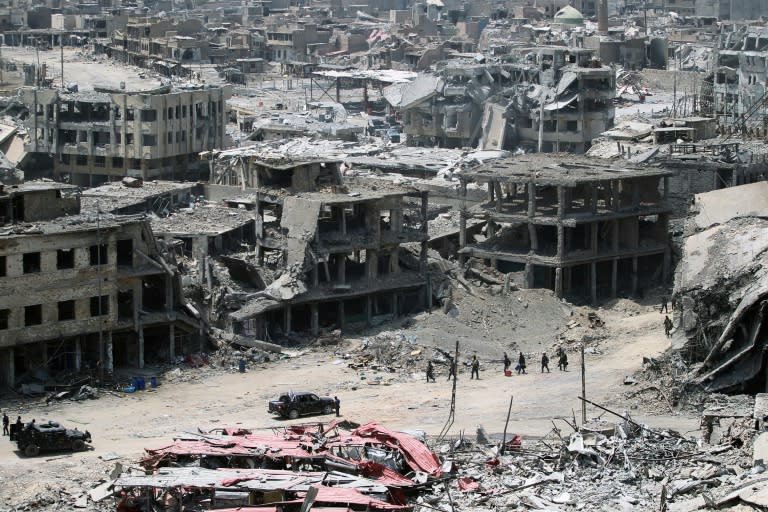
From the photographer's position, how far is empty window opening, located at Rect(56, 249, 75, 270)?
57.5 m

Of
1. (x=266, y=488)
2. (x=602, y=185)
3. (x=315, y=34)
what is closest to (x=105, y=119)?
(x=602, y=185)

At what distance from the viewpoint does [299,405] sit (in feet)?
176

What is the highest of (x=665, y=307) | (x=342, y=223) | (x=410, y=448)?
(x=342, y=223)

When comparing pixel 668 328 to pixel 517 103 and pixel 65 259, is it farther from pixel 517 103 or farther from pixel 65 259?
pixel 517 103

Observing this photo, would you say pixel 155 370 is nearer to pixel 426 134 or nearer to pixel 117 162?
pixel 117 162

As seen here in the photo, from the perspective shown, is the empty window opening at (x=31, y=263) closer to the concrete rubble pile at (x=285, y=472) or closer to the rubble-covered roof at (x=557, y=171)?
the concrete rubble pile at (x=285, y=472)

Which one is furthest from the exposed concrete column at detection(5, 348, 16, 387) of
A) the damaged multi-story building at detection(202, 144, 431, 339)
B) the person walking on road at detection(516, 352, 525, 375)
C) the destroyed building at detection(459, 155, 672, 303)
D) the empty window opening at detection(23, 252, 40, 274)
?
the destroyed building at detection(459, 155, 672, 303)

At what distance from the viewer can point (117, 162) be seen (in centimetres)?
9794

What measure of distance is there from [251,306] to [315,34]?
114684 millimetres

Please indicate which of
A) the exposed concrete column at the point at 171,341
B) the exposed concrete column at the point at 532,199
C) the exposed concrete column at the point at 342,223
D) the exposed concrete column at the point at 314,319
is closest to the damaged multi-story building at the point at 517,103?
the exposed concrete column at the point at 532,199

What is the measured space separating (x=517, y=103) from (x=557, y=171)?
3523 centimetres

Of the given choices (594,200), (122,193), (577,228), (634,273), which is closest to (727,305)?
(594,200)

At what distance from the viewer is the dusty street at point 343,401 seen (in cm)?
4831

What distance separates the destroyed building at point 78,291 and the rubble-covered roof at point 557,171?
58.7ft
